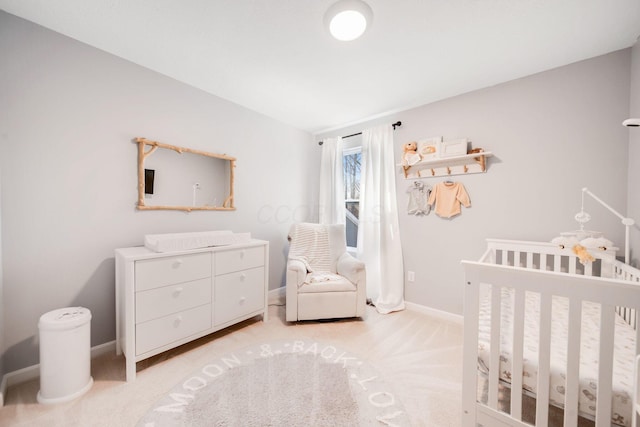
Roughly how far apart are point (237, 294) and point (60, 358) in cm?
108

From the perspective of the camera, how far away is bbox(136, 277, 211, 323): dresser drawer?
5.26ft

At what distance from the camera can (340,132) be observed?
3.38 metres

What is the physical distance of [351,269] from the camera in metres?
2.46

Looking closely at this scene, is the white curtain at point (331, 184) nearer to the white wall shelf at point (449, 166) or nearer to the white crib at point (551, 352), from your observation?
the white wall shelf at point (449, 166)

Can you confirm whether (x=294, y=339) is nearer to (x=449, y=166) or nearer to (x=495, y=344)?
(x=495, y=344)

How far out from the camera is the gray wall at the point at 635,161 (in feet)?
5.19

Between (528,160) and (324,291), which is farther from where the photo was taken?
(324,291)

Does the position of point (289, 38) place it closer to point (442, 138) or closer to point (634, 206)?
point (442, 138)

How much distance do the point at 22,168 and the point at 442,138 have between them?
3.34m

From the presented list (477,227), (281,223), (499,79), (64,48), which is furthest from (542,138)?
(64,48)

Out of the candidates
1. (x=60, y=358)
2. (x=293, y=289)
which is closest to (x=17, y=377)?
(x=60, y=358)

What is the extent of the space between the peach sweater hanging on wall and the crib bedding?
1121 millimetres

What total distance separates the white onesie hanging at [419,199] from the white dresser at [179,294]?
1.70 meters

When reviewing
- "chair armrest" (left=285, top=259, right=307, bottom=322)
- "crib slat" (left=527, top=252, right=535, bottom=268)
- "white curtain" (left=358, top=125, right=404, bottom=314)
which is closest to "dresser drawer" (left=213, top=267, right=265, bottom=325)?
"chair armrest" (left=285, top=259, right=307, bottom=322)
